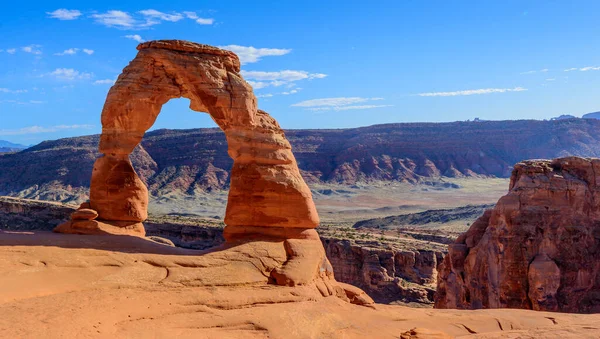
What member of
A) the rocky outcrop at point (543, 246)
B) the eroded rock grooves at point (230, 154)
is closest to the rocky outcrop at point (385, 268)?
the rocky outcrop at point (543, 246)

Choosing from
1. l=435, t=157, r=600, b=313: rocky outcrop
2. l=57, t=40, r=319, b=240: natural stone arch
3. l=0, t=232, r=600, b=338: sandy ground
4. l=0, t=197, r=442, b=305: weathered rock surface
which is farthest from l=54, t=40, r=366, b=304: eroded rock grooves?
l=0, t=197, r=442, b=305: weathered rock surface

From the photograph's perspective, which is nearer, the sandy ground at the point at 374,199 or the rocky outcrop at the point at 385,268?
the rocky outcrop at the point at 385,268

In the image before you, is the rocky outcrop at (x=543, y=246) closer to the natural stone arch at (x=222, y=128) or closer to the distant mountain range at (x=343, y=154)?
the natural stone arch at (x=222, y=128)

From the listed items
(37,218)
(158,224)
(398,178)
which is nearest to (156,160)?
(398,178)

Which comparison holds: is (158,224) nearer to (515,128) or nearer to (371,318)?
(371,318)

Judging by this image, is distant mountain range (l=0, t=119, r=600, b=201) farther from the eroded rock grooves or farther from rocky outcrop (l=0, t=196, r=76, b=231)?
the eroded rock grooves

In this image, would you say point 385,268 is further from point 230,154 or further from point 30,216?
point 230,154
